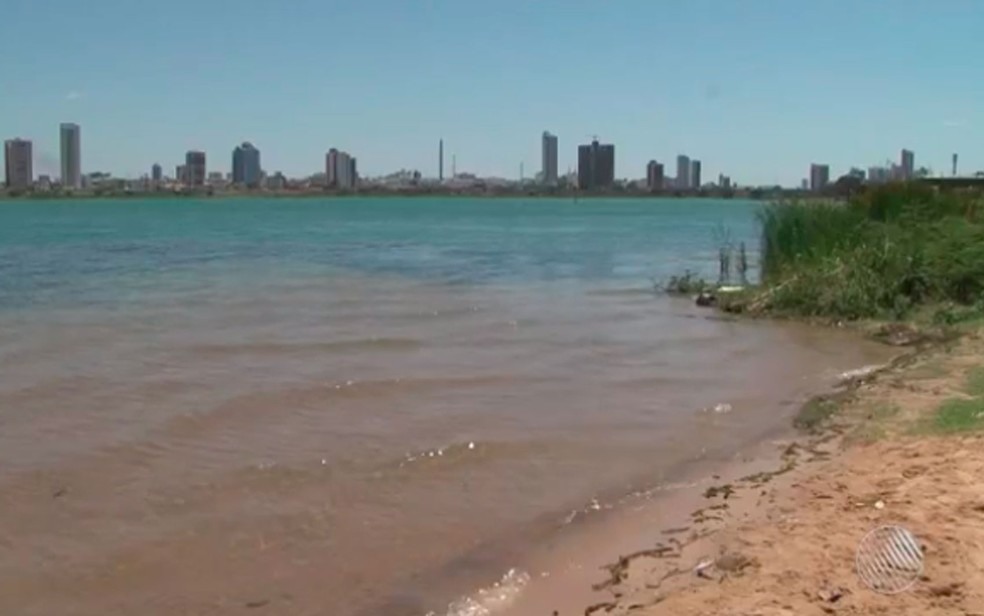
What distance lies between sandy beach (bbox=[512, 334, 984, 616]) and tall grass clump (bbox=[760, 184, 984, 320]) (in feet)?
28.9

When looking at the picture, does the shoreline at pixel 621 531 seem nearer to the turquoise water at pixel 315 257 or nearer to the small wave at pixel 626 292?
the small wave at pixel 626 292

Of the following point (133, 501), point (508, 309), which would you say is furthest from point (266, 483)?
point (508, 309)

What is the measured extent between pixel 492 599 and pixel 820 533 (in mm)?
1904

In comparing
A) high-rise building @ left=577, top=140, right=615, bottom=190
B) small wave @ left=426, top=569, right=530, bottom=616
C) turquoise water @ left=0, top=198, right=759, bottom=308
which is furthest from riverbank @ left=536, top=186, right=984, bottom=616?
high-rise building @ left=577, top=140, right=615, bottom=190

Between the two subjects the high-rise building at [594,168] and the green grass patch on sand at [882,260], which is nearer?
the green grass patch on sand at [882,260]

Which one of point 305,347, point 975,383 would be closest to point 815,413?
point 975,383

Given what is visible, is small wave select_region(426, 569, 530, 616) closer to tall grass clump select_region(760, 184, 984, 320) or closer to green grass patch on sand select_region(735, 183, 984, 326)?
green grass patch on sand select_region(735, 183, 984, 326)

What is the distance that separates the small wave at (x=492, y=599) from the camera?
233 inches

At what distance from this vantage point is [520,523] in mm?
7500

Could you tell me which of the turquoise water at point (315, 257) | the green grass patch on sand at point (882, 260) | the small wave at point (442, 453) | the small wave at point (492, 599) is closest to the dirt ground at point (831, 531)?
the small wave at point (492, 599)

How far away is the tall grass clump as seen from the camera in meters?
17.9

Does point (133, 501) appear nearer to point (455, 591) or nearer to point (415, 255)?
point (455, 591)

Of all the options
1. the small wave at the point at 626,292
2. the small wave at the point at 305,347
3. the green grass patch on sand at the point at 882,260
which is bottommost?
the small wave at the point at 305,347

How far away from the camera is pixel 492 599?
6066 millimetres
